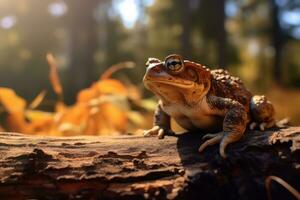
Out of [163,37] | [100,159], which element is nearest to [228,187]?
[100,159]

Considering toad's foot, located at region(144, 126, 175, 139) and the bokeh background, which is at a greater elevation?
the bokeh background

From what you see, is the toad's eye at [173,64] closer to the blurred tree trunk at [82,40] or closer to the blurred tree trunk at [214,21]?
the blurred tree trunk at [214,21]

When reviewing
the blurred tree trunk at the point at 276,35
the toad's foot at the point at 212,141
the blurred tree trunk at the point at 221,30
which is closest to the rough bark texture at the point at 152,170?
the toad's foot at the point at 212,141

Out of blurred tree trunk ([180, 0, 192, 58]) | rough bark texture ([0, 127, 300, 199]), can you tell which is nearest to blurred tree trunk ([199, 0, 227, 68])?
blurred tree trunk ([180, 0, 192, 58])

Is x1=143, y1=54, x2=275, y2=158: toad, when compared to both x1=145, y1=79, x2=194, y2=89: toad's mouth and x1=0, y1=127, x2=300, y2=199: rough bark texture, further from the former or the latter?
x1=0, y1=127, x2=300, y2=199: rough bark texture

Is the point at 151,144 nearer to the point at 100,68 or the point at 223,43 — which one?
the point at 223,43

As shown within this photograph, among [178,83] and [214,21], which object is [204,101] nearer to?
[178,83]
